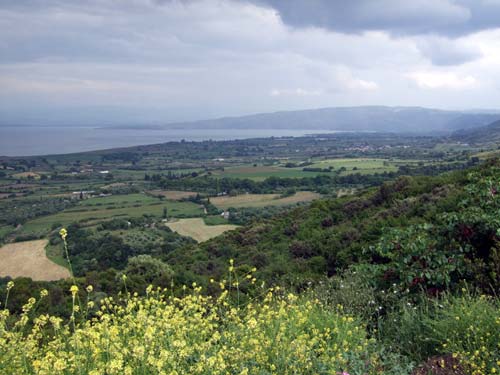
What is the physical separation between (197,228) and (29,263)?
13.7m

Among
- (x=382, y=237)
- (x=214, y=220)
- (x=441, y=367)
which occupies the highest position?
(x=382, y=237)

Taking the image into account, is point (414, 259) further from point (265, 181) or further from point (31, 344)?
point (265, 181)

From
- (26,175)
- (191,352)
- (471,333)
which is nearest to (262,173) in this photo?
(26,175)

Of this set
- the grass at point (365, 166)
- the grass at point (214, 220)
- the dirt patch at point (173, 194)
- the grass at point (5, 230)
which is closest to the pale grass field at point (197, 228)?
the grass at point (214, 220)

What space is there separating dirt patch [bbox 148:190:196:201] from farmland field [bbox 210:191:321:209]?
4.77 metres

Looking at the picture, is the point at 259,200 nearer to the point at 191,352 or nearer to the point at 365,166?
the point at 365,166

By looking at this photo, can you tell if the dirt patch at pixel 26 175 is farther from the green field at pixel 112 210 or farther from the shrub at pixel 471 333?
the shrub at pixel 471 333

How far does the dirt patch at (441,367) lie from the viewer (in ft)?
10.8

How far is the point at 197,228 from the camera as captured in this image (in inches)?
1435

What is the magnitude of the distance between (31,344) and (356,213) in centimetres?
1637

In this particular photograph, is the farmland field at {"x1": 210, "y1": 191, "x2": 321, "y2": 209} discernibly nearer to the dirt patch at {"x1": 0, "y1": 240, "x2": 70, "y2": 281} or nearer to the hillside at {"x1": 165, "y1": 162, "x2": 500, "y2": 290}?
the dirt patch at {"x1": 0, "y1": 240, "x2": 70, "y2": 281}

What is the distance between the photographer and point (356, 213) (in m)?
18.3

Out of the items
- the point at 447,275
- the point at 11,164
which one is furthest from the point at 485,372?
the point at 11,164

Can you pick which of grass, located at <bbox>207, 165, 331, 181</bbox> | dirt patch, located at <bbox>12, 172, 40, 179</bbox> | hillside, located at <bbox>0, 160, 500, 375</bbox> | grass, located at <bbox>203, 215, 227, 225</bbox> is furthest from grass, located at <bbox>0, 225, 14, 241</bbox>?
dirt patch, located at <bbox>12, 172, 40, 179</bbox>
